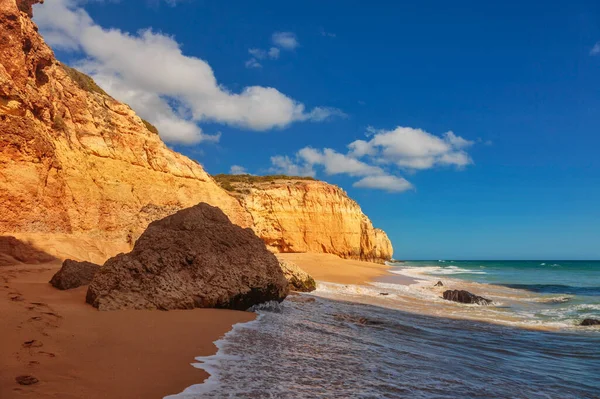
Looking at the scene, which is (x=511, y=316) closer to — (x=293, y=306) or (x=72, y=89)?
(x=293, y=306)

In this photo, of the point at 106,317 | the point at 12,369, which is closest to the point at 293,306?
the point at 106,317

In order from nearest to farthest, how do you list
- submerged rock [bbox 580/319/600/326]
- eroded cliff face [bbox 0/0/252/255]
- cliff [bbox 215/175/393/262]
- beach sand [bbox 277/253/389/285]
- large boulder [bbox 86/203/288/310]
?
large boulder [bbox 86/203/288/310]
submerged rock [bbox 580/319/600/326]
eroded cliff face [bbox 0/0/252/255]
beach sand [bbox 277/253/389/285]
cliff [bbox 215/175/393/262]

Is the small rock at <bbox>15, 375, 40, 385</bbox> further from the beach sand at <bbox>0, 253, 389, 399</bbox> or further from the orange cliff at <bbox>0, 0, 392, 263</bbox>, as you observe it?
the orange cliff at <bbox>0, 0, 392, 263</bbox>

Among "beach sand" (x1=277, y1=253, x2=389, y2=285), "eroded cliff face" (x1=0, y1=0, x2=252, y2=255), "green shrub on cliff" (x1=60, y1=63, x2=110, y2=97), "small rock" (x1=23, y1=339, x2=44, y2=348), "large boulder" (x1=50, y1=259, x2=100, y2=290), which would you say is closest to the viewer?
"small rock" (x1=23, y1=339, x2=44, y2=348)

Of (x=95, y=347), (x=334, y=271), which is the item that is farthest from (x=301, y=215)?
(x=95, y=347)

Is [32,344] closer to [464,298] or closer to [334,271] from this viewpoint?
[464,298]

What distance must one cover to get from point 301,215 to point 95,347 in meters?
38.6

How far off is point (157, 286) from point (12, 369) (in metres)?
3.73

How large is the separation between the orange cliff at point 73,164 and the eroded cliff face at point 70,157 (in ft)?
0.12

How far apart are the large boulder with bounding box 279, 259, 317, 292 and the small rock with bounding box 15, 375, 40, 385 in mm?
10792

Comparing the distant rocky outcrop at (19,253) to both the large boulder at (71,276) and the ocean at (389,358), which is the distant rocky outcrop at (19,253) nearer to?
the large boulder at (71,276)

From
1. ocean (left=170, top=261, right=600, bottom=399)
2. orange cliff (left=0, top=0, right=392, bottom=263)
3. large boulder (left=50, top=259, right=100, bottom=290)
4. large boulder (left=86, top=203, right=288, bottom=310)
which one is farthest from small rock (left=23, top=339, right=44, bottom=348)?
orange cliff (left=0, top=0, right=392, bottom=263)

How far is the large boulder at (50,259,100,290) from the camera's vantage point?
7.49m

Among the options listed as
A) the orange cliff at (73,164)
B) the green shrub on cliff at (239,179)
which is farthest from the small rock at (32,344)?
the green shrub on cliff at (239,179)
